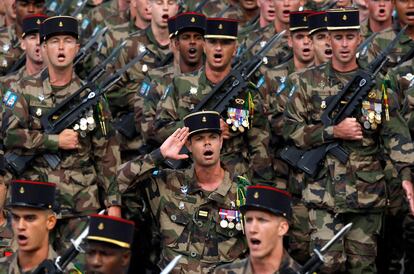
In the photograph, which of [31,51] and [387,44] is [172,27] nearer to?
[31,51]

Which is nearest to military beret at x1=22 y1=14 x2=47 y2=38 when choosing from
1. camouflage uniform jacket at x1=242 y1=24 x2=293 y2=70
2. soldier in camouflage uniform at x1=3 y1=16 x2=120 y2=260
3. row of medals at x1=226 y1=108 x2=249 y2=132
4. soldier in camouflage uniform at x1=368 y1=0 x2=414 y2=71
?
soldier in camouflage uniform at x1=3 y1=16 x2=120 y2=260

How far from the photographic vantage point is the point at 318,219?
68.6 ft

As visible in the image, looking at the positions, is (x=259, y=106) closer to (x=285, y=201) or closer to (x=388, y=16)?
(x=388, y=16)

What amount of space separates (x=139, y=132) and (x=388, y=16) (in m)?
3.32

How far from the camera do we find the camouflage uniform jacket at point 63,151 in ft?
69.8

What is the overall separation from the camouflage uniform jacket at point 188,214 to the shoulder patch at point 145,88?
8.66 feet

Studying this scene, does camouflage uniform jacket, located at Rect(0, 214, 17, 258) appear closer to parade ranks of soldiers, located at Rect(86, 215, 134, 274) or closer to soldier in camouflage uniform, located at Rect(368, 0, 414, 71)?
parade ranks of soldiers, located at Rect(86, 215, 134, 274)

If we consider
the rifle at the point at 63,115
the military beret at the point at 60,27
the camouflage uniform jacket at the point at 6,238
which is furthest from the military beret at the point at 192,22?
the camouflage uniform jacket at the point at 6,238

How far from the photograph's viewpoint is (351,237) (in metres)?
20.9

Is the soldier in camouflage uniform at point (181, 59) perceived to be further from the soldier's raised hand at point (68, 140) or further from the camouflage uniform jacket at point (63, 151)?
the soldier's raised hand at point (68, 140)

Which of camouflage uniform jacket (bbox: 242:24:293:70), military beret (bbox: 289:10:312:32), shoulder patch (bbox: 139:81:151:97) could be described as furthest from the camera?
camouflage uniform jacket (bbox: 242:24:293:70)

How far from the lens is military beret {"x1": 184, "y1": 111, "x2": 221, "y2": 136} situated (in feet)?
65.2

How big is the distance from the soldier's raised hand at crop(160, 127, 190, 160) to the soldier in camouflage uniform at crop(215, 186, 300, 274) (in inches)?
86.6

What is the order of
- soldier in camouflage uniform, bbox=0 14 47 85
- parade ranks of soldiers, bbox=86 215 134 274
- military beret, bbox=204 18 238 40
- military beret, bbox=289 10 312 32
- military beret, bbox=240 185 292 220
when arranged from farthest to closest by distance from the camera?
1. soldier in camouflage uniform, bbox=0 14 47 85
2. military beret, bbox=289 10 312 32
3. military beret, bbox=204 18 238 40
4. military beret, bbox=240 185 292 220
5. parade ranks of soldiers, bbox=86 215 134 274
